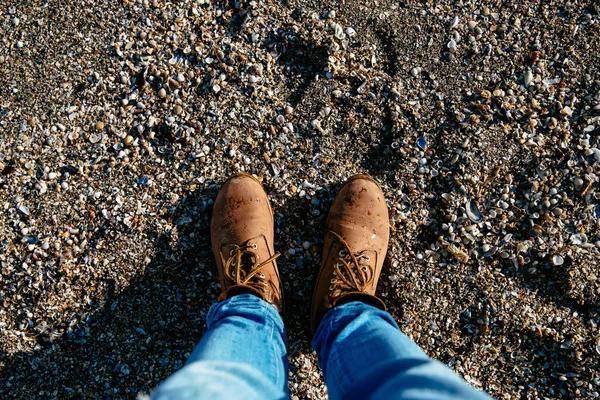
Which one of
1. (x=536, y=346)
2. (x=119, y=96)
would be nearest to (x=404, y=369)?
(x=536, y=346)

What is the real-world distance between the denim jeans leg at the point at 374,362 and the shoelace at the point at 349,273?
0.48 ft

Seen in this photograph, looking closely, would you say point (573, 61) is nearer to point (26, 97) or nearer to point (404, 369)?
point (404, 369)

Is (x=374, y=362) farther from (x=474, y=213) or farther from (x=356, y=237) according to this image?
(x=474, y=213)

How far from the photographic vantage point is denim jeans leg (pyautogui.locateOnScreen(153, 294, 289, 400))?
1.36 metres

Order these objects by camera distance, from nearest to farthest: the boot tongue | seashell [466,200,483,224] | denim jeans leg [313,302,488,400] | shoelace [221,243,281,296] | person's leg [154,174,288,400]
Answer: denim jeans leg [313,302,488,400], person's leg [154,174,288,400], the boot tongue, shoelace [221,243,281,296], seashell [466,200,483,224]

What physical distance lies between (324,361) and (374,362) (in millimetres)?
336

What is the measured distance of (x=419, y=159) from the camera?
2389 millimetres

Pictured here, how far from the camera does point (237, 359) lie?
5.35 feet

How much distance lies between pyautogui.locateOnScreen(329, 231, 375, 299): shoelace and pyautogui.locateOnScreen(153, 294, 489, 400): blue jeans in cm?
15

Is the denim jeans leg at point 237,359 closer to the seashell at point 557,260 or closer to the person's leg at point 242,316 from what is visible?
the person's leg at point 242,316

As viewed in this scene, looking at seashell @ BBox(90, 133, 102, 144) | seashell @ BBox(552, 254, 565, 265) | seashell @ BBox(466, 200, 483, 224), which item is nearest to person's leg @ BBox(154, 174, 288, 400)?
seashell @ BBox(90, 133, 102, 144)

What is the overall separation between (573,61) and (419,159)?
39.5 inches

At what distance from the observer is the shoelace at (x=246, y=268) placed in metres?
2.22

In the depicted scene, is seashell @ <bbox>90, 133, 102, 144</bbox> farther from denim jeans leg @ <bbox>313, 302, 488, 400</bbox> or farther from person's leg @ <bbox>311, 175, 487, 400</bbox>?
denim jeans leg @ <bbox>313, 302, 488, 400</bbox>
